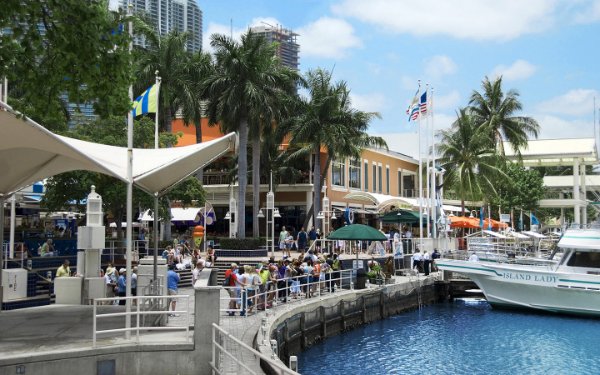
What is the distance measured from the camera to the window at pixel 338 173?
53.9 meters

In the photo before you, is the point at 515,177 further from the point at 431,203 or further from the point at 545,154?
the point at 431,203

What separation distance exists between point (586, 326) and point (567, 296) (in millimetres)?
1932

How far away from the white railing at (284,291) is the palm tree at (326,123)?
17.7 m

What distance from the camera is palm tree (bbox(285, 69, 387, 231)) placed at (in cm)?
4516

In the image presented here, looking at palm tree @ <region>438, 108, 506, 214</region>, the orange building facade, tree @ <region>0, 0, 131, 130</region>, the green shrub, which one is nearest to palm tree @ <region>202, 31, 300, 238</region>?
the green shrub

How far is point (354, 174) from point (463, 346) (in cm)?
3386

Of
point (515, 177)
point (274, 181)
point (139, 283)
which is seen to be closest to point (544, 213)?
point (515, 177)

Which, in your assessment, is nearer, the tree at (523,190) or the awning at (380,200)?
the awning at (380,200)

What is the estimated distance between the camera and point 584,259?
30391 mm

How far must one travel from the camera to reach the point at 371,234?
27672 millimetres

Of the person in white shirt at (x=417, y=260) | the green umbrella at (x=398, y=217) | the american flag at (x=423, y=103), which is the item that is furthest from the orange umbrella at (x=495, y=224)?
the person in white shirt at (x=417, y=260)

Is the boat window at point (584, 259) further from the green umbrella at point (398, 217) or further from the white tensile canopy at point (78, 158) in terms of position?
the white tensile canopy at point (78, 158)

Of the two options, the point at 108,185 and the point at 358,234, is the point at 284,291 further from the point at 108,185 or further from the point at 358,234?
the point at 108,185

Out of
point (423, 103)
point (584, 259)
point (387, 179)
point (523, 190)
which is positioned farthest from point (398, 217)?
point (523, 190)
